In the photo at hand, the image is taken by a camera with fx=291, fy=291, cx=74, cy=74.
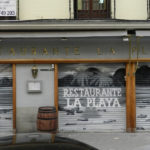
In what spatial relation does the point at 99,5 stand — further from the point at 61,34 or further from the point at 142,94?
the point at 142,94

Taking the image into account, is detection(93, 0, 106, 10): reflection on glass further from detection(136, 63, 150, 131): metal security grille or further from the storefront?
detection(136, 63, 150, 131): metal security grille

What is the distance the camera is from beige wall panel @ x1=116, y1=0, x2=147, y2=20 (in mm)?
9664

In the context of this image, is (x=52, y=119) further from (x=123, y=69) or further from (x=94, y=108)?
(x=123, y=69)

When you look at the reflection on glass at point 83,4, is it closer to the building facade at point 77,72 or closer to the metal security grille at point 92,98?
the building facade at point 77,72

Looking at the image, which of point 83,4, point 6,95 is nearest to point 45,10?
point 83,4

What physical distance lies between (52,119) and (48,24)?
287 centimetres

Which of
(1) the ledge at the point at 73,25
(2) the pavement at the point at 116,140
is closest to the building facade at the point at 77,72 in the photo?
(1) the ledge at the point at 73,25

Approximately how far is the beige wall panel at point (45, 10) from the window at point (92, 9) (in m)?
0.40

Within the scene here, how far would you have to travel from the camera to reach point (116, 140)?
880 cm

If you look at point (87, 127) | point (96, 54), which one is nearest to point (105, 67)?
point (96, 54)

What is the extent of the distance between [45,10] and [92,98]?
3.34 metres

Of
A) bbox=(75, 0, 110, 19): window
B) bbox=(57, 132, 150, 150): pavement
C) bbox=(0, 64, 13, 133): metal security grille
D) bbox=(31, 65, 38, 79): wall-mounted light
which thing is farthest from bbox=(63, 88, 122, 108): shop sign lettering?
bbox=(75, 0, 110, 19): window

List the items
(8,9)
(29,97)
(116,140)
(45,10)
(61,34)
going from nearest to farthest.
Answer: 1. (116,140)
2. (61,34)
3. (8,9)
4. (45,10)
5. (29,97)

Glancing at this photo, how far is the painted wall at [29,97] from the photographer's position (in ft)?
31.8
